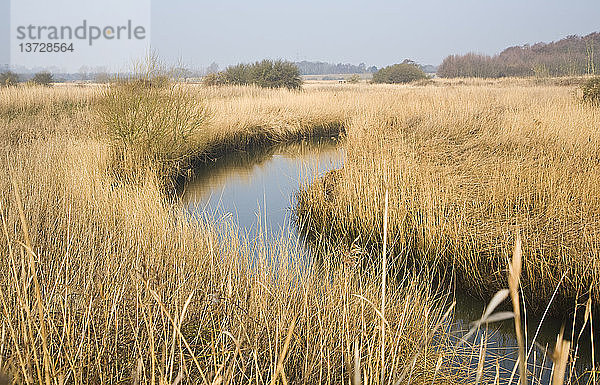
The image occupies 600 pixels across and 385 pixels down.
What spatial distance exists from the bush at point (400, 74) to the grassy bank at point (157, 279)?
21184 mm

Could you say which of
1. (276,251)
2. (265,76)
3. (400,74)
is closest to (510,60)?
(400,74)

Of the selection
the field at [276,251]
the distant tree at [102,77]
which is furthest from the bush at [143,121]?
the distant tree at [102,77]

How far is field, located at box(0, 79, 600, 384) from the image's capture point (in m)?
1.69

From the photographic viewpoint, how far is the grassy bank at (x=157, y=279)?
149 cm

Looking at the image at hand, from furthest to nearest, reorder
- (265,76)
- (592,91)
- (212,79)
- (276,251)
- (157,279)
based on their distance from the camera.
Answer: (265,76)
(212,79)
(592,91)
(276,251)
(157,279)

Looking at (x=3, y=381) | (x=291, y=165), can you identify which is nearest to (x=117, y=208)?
(x=3, y=381)

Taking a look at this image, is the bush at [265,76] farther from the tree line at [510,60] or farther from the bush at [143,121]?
the bush at [143,121]

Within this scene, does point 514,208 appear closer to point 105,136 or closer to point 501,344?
point 501,344

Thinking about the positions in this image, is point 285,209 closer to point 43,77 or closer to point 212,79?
point 212,79

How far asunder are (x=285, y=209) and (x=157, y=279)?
16.1ft

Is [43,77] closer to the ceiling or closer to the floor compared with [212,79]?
closer to the ceiling

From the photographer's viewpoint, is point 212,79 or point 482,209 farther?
point 212,79

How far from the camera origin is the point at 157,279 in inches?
44.7

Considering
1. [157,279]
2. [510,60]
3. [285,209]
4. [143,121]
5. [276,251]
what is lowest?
[285,209]
